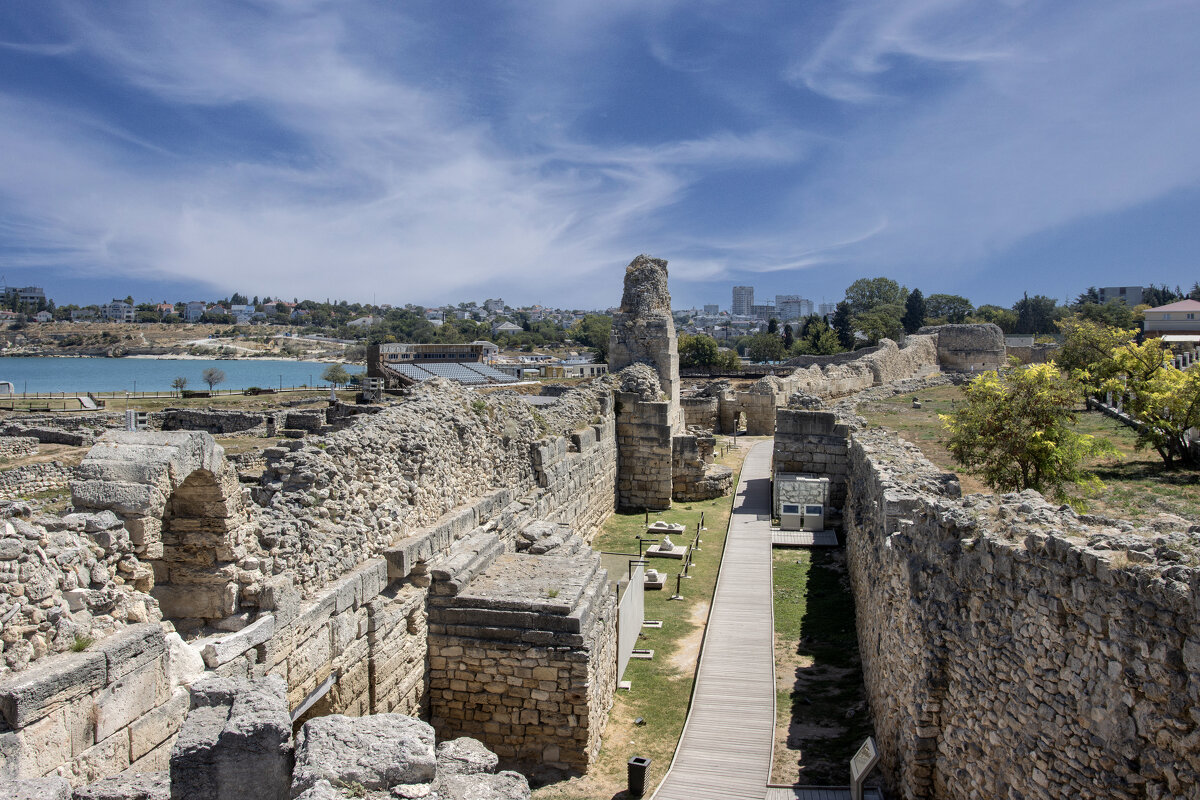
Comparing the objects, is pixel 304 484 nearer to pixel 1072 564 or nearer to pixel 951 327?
pixel 1072 564

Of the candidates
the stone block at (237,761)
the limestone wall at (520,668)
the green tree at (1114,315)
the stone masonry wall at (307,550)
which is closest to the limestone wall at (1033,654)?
the limestone wall at (520,668)

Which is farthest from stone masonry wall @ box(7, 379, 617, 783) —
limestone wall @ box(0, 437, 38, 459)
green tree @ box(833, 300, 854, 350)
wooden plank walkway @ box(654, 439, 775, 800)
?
green tree @ box(833, 300, 854, 350)

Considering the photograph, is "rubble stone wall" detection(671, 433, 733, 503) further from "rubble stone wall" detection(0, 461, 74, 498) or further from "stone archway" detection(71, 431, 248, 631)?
"rubble stone wall" detection(0, 461, 74, 498)

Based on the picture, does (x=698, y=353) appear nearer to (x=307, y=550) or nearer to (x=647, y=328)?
(x=647, y=328)

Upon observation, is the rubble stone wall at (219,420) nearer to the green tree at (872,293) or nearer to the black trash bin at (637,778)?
the black trash bin at (637,778)

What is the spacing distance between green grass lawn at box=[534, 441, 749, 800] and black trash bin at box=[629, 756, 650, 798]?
0.34 feet

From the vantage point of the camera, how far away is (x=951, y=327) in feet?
157

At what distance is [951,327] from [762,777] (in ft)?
152

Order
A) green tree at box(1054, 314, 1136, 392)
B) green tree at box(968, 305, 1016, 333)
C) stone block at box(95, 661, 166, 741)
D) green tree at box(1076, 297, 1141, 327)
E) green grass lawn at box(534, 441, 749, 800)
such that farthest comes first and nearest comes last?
green tree at box(968, 305, 1016, 333) → green tree at box(1076, 297, 1141, 327) → green tree at box(1054, 314, 1136, 392) → green grass lawn at box(534, 441, 749, 800) → stone block at box(95, 661, 166, 741)

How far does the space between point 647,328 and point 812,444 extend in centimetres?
519

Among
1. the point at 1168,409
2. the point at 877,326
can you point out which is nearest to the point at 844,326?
the point at 877,326

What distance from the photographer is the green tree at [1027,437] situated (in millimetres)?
9883

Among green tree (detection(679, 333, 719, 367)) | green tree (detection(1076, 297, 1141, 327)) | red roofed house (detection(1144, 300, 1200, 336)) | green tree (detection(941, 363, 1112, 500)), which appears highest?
green tree (detection(1076, 297, 1141, 327))

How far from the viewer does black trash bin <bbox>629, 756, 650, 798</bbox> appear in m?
7.09
